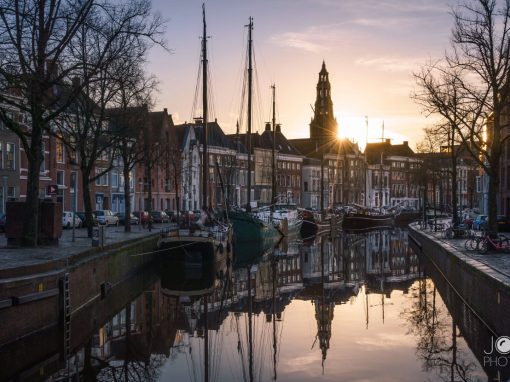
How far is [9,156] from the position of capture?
171 feet

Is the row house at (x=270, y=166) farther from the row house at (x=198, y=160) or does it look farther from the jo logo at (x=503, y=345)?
the jo logo at (x=503, y=345)

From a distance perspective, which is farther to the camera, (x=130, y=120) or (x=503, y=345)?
(x=130, y=120)

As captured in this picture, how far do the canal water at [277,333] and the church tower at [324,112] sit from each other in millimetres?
99099

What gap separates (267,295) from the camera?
2867 centimetres

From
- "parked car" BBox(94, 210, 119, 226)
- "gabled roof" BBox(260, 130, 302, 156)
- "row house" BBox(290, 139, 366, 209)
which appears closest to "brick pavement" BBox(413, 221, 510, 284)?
"parked car" BBox(94, 210, 119, 226)

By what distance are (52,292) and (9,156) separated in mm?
37146

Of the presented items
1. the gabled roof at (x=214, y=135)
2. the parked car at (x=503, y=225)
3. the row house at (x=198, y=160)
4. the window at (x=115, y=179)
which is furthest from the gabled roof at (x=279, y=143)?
the parked car at (x=503, y=225)

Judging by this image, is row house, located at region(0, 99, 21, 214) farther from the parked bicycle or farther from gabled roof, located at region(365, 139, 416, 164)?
gabled roof, located at region(365, 139, 416, 164)

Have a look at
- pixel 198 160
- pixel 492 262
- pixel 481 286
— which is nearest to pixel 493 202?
pixel 492 262

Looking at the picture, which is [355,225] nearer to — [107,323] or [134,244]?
[134,244]

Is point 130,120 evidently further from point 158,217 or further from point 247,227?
point 158,217

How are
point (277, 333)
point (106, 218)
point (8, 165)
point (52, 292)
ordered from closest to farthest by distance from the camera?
1. point (52, 292)
2. point (277, 333)
3. point (8, 165)
4. point (106, 218)

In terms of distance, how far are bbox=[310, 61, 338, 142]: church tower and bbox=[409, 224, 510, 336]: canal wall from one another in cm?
10282

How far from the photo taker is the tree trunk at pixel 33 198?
25000 mm
